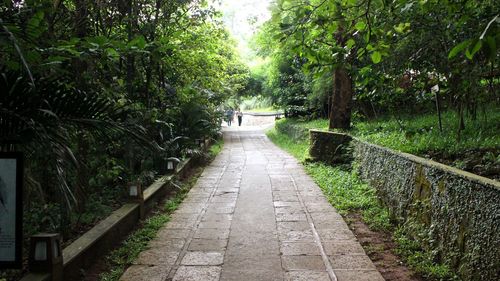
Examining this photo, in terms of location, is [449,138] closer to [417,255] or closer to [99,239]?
[417,255]

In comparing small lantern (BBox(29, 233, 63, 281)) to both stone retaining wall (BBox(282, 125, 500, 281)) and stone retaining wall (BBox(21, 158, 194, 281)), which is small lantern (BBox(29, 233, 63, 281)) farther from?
stone retaining wall (BBox(282, 125, 500, 281))

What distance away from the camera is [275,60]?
69.0 feet

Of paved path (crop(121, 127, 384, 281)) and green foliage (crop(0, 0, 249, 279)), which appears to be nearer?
green foliage (crop(0, 0, 249, 279))

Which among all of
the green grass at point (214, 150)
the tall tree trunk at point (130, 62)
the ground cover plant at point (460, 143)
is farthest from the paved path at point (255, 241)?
the green grass at point (214, 150)

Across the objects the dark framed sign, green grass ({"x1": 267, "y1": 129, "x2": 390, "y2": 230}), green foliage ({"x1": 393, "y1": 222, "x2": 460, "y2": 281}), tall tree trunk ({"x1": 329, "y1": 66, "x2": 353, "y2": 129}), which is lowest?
green foliage ({"x1": 393, "y1": 222, "x2": 460, "y2": 281})

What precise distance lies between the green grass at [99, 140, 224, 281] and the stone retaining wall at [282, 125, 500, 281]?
288cm

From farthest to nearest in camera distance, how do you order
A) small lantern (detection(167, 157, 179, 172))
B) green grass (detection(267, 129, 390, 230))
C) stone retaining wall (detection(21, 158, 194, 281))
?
small lantern (detection(167, 157, 179, 172))
green grass (detection(267, 129, 390, 230))
stone retaining wall (detection(21, 158, 194, 281))

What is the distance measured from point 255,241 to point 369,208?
81.5 inches

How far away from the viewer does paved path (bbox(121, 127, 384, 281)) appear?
12.8 ft

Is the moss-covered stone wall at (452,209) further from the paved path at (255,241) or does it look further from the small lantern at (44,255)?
the small lantern at (44,255)

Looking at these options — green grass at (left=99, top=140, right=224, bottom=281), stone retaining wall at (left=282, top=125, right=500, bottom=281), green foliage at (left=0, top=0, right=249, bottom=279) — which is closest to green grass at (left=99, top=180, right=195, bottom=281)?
green grass at (left=99, top=140, right=224, bottom=281)

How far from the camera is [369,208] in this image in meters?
6.08

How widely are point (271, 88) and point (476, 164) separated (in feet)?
61.6

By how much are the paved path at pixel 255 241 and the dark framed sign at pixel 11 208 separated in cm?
157
